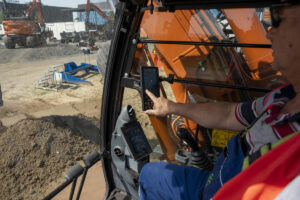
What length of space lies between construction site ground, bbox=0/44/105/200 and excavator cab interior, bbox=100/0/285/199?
7.02 ft

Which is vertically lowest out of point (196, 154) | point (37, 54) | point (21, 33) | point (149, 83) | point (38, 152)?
point (38, 152)

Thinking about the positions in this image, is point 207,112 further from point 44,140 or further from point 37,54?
point 37,54

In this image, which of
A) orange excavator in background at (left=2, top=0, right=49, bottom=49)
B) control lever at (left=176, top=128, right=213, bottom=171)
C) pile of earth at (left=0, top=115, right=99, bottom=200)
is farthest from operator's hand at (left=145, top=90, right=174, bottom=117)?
orange excavator in background at (left=2, top=0, right=49, bottom=49)

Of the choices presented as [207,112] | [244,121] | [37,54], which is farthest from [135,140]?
[37,54]

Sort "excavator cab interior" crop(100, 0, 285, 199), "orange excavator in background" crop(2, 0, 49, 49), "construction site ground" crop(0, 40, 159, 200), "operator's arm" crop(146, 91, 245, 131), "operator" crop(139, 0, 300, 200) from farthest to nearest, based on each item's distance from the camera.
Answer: "orange excavator in background" crop(2, 0, 49, 49) → "construction site ground" crop(0, 40, 159, 200) → "excavator cab interior" crop(100, 0, 285, 199) → "operator's arm" crop(146, 91, 245, 131) → "operator" crop(139, 0, 300, 200)

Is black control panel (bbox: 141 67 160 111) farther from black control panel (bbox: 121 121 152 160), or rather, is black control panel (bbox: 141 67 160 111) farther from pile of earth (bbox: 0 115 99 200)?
pile of earth (bbox: 0 115 99 200)

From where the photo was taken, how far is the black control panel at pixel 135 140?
1769mm

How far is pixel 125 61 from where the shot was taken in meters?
1.79

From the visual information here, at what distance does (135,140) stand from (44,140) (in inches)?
130

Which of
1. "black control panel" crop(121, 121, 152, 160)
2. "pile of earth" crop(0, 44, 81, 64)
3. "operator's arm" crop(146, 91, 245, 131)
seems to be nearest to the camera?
"operator's arm" crop(146, 91, 245, 131)

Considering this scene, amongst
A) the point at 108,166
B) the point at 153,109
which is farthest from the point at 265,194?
the point at 108,166

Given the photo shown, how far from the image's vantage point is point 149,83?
→ 5.51 ft

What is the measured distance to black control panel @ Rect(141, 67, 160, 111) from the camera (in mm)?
1663

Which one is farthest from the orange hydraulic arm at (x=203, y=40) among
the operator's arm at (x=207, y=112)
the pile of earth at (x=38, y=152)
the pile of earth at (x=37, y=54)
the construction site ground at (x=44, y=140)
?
the pile of earth at (x=37, y=54)
